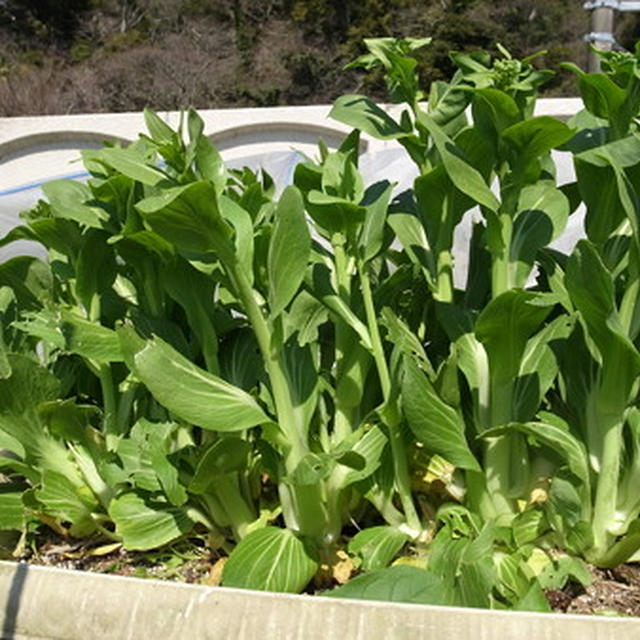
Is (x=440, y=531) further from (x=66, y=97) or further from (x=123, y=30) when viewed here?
(x=123, y=30)

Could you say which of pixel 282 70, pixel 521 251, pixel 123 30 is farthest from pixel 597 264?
pixel 123 30

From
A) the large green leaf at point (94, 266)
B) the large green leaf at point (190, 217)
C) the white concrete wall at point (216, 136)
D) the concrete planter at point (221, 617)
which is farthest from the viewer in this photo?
the white concrete wall at point (216, 136)

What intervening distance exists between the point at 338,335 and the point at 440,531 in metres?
0.19

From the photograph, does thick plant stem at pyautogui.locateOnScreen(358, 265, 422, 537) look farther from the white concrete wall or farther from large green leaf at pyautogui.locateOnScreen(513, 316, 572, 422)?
the white concrete wall

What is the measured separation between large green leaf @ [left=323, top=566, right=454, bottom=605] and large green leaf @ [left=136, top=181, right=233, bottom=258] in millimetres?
266

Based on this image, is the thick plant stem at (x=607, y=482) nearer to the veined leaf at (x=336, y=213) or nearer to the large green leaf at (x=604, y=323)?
the large green leaf at (x=604, y=323)

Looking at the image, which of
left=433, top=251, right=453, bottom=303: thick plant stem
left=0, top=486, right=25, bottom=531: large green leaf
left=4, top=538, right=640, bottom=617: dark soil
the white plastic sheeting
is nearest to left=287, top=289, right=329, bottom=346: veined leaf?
left=433, top=251, right=453, bottom=303: thick plant stem

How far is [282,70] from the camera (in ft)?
40.2

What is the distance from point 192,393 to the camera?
2.31 feet

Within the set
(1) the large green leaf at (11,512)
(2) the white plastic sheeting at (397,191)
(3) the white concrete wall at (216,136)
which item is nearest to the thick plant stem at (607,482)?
(1) the large green leaf at (11,512)

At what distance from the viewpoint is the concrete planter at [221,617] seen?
50 cm

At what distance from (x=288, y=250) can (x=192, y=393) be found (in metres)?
0.14

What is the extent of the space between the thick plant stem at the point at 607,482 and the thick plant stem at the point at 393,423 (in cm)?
15

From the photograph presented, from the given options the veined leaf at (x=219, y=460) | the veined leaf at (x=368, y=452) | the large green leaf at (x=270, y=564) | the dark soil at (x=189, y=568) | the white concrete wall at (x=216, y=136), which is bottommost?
the white concrete wall at (x=216, y=136)
